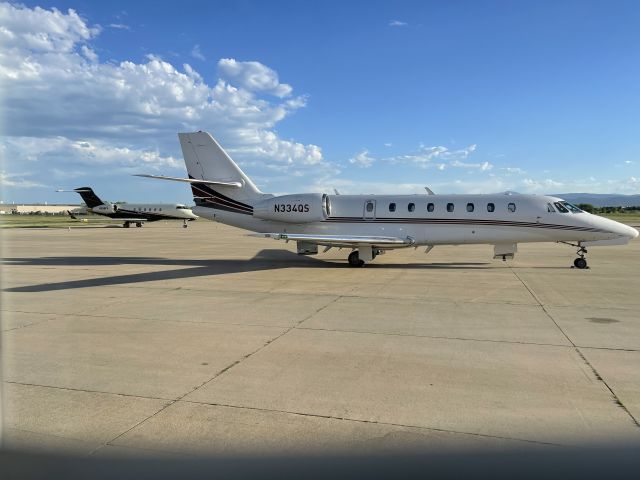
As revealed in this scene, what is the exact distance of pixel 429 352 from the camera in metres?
6.81

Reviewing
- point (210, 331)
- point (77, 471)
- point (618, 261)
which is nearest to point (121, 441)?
point (77, 471)

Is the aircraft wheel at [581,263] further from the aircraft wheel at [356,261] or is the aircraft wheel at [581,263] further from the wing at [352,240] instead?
the aircraft wheel at [356,261]

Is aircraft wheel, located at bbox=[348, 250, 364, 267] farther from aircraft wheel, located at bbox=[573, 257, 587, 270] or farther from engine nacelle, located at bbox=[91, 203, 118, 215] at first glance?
engine nacelle, located at bbox=[91, 203, 118, 215]

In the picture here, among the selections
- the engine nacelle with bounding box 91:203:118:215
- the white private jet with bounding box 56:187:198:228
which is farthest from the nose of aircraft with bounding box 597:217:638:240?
the engine nacelle with bounding box 91:203:118:215

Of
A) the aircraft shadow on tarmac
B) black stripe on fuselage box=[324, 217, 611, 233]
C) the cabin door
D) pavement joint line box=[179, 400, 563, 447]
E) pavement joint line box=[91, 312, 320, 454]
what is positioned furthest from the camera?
the cabin door

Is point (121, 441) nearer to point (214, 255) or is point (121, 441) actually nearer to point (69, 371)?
point (69, 371)

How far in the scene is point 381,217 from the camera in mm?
17719

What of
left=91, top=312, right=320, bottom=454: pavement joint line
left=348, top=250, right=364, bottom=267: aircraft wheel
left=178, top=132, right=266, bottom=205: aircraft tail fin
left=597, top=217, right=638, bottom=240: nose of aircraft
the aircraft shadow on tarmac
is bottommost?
the aircraft shadow on tarmac

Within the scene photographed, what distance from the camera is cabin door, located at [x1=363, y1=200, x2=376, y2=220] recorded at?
17.8 meters

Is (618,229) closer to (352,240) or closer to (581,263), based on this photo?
(581,263)

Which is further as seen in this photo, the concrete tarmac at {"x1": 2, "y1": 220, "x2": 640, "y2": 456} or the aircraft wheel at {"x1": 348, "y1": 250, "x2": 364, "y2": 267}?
the aircraft wheel at {"x1": 348, "y1": 250, "x2": 364, "y2": 267}

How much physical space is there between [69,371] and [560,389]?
5.90 m

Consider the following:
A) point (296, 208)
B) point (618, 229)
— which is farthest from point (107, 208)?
point (618, 229)

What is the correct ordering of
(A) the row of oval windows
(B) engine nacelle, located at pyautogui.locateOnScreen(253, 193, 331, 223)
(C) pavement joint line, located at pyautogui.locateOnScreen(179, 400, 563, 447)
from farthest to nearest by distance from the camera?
(B) engine nacelle, located at pyautogui.locateOnScreen(253, 193, 331, 223) < (A) the row of oval windows < (C) pavement joint line, located at pyautogui.locateOnScreen(179, 400, 563, 447)
